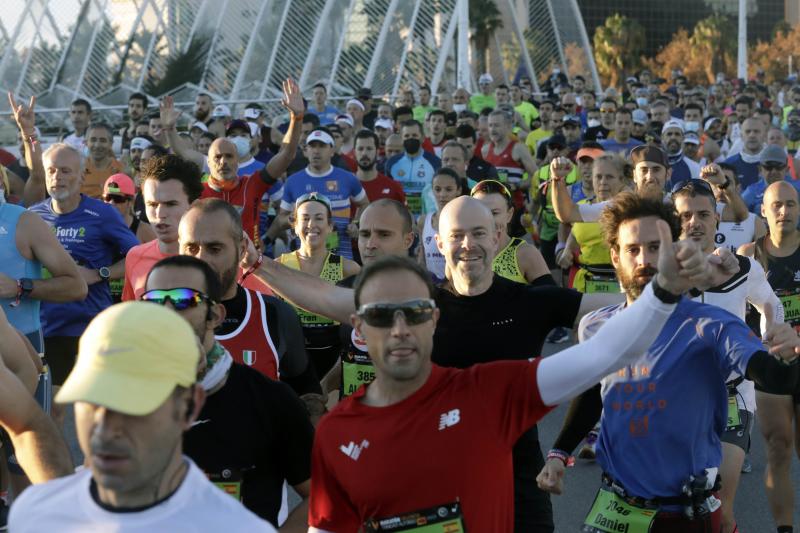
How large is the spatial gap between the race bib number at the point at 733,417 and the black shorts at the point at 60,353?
3.65 metres

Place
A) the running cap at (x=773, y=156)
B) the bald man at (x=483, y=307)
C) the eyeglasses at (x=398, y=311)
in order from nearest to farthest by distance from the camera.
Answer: the eyeglasses at (x=398, y=311)
the bald man at (x=483, y=307)
the running cap at (x=773, y=156)

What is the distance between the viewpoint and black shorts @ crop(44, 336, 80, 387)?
704cm

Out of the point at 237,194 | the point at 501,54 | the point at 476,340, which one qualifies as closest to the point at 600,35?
the point at 501,54

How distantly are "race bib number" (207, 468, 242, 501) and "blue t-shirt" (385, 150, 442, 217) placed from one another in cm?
949

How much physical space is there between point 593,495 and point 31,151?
172 inches

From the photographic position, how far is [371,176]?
12.1 m

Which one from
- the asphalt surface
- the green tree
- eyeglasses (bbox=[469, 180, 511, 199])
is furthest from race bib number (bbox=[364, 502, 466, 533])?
the green tree

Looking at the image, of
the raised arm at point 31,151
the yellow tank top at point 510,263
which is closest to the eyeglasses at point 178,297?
the yellow tank top at point 510,263

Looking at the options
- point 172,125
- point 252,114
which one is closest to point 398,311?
point 172,125

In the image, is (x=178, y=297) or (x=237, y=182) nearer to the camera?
(x=178, y=297)

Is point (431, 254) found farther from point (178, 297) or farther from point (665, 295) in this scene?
point (665, 295)

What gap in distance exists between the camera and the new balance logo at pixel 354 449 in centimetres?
324

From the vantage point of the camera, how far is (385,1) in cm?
2998

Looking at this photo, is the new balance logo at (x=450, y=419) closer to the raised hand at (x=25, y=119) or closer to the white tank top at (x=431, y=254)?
the white tank top at (x=431, y=254)
